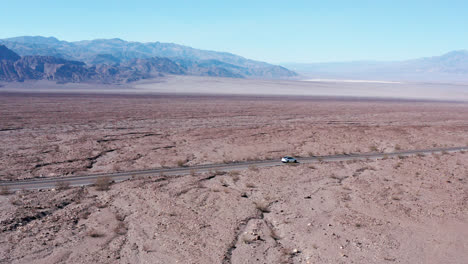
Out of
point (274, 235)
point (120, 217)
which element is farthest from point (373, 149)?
point (120, 217)

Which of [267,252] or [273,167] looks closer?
[267,252]

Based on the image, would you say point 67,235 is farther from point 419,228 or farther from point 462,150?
point 462,150

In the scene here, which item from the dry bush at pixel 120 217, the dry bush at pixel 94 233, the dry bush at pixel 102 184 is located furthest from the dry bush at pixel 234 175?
the dry bush at pixel 94 233

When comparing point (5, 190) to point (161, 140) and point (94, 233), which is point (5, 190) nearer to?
point (94, 233)

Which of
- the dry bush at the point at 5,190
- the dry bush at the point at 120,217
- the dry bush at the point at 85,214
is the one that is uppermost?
the dry bush at the point at 85,214

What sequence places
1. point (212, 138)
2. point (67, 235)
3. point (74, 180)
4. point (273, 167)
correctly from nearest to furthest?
point (67, 235) → point (74, 180) → point (273, 167) → point (212, 138)

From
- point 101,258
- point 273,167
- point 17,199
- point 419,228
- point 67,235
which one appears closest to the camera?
point 101,258

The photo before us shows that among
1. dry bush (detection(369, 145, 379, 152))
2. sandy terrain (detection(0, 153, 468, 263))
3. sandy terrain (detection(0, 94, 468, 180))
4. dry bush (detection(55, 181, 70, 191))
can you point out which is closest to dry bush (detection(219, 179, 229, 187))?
sandy terrain (detection(0, 153, 468, 263))

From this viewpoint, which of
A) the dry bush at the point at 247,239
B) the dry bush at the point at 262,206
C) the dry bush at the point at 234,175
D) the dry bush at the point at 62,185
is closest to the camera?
the dry bush at the point at 247,239

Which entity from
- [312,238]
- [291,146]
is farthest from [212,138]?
[312,238]

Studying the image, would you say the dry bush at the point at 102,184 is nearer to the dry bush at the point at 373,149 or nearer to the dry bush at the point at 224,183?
the dry bush at the point at 224,183

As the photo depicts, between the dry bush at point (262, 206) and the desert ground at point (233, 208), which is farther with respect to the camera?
the dry bush at point (262, 206)
